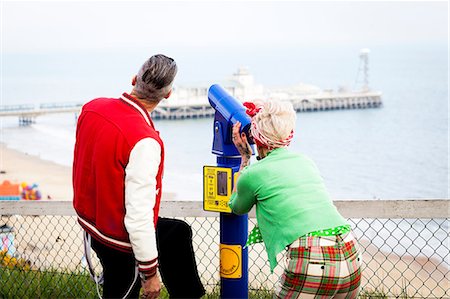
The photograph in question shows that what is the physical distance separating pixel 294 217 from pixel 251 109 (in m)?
0.71

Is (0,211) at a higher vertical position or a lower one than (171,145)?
higher

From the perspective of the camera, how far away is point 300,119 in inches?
2124

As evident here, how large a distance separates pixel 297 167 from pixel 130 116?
0.69m

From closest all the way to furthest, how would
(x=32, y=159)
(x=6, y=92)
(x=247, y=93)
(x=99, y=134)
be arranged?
(x=99, y=134) < (x=32, y=159) < (x=247, y=93) < (x=6, y=92)

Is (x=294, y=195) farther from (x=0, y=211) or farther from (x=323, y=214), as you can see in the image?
(x=0, y=211)

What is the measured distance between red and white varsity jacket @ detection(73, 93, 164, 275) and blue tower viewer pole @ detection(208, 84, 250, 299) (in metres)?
0.53

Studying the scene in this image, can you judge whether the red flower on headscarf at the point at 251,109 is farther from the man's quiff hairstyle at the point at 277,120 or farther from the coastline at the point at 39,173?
the coastline at the point at 39,173

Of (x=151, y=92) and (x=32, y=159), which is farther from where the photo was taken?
(x=32, y=159)

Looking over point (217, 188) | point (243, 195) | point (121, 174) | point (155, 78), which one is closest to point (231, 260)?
point (217, 188)

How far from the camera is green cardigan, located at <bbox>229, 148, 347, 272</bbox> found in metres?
2.58

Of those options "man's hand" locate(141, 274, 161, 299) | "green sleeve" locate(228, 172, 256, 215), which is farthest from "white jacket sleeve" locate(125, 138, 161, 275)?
"green sleeve" locate(228, 172, 256, 215)

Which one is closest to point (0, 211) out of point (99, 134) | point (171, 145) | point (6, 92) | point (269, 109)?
point (99, 134)

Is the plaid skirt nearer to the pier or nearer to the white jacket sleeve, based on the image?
the white jacket sleeve

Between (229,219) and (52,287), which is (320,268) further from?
(52,287)
